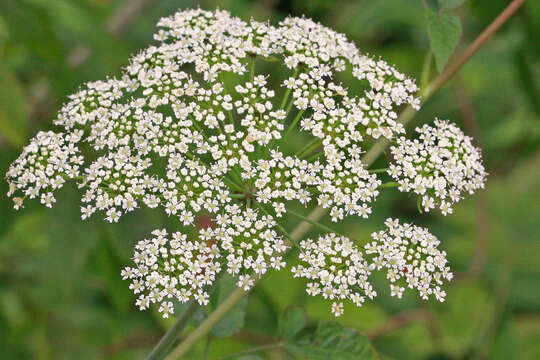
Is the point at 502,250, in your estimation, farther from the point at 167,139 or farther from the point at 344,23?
the point at 167,139

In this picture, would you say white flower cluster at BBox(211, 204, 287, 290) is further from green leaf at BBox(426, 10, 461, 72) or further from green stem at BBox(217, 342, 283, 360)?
green leaf at BBox(426, 10, 461, 72)

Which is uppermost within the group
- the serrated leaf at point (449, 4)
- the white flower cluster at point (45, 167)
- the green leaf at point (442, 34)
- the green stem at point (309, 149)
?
the serrated leaf at point (449, 4)

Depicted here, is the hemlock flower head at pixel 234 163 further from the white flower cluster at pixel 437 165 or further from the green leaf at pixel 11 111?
the green leaf at pixel 11 111

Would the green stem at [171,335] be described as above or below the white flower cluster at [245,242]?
below

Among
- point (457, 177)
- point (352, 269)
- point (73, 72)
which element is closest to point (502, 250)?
point (457, 177)

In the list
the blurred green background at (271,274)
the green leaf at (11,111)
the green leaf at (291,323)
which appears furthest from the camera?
the blurred green background at (271,274)

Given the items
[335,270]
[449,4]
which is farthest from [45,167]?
[449,4]

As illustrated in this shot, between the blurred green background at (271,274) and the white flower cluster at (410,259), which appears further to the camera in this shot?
the blurred green background at (271,274)

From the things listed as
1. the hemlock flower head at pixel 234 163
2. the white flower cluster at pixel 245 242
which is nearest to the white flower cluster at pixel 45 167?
the hemlock flower head at pixel 234 163
